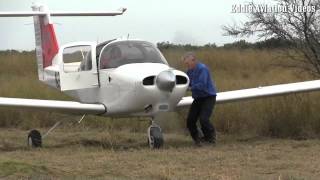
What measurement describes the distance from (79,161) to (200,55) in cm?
2116

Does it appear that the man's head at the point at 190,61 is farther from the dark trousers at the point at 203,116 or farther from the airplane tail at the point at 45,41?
the airplane tail at the point at 45,41

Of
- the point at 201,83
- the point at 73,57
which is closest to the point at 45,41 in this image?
the point at 73,57

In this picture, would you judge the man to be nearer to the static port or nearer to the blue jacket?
the blue jacket

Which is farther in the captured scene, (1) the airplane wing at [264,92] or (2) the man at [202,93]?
(1) the airplane wing at [264,92]

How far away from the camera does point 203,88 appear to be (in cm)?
1067

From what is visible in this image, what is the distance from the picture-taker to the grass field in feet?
22.8

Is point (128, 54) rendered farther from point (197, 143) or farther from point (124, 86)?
point (197, 143)

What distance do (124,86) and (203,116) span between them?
59.7 inches

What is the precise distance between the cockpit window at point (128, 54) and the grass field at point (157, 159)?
1.49m

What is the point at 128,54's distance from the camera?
10758 millimetres

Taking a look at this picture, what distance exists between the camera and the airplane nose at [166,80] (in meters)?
9.82

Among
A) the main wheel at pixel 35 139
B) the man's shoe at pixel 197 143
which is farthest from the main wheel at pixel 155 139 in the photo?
the main wheel at pixel 35 139

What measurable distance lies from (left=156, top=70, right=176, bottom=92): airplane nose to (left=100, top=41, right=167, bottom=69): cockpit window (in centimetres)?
82

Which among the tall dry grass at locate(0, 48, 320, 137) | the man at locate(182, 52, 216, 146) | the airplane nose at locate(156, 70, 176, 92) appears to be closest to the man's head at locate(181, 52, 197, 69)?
the man at locate(182, 52, 216, 146)
